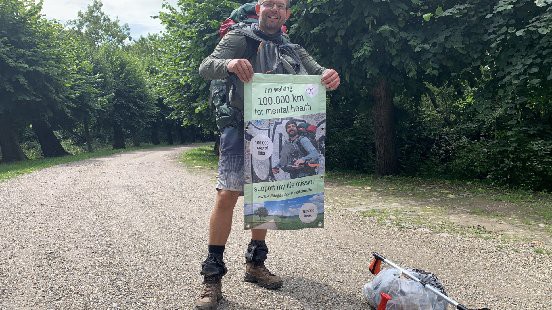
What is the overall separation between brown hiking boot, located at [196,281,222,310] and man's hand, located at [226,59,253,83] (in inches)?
56.3

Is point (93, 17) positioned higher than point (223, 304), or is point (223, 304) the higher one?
point (93, 17)

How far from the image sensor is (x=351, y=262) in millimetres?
4109

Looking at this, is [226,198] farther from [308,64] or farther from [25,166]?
[25,166]

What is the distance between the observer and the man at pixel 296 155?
9.80 feet

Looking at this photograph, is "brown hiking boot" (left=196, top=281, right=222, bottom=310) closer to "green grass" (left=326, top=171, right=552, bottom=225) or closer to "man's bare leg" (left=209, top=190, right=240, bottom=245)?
"man's bare leg" (left=209, top=190, right=240, bottom=245)

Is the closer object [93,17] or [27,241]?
[27,241]

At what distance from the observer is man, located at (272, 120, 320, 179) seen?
2.99 m

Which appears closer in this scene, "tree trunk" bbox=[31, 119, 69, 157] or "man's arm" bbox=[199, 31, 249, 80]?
"man's arm" bbox=[199, 31, 249, 80]

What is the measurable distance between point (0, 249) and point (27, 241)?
35 cm

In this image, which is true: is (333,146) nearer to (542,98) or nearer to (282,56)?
(542,98)

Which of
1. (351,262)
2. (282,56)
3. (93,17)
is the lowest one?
(351,262)

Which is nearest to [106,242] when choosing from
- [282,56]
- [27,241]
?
[27,241]

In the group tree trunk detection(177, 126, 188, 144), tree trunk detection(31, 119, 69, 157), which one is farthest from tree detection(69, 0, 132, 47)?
tree trunk detection(31, 119, 69, 157)

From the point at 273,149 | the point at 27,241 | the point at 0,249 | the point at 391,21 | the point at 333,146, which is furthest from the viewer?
the point at 333,146
